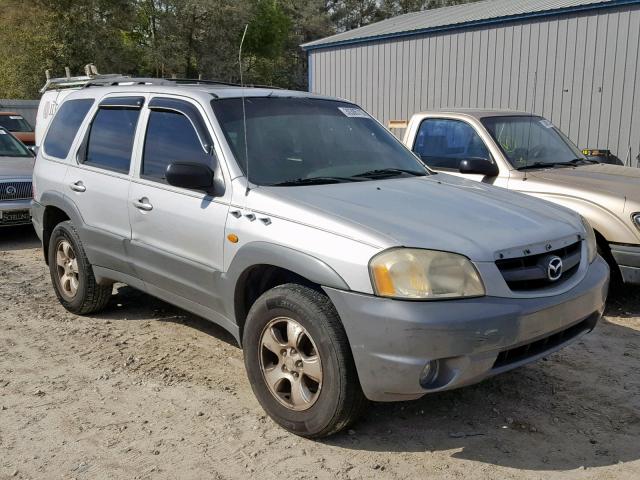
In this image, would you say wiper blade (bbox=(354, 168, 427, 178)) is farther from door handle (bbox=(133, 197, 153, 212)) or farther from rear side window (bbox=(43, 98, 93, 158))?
rear side window (bbox=(43, 98, 93, 158))

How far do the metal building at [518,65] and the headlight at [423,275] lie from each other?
8.65m

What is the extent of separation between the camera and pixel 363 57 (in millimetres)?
16547

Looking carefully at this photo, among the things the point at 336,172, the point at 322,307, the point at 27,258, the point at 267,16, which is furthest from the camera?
the point at 267,16

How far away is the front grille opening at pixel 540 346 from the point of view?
317 centimetres

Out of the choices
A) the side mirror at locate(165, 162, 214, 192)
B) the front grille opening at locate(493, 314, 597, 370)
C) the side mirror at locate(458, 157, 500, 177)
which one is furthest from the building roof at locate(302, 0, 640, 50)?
the side mirror at locate(165, 162, 214, 192)

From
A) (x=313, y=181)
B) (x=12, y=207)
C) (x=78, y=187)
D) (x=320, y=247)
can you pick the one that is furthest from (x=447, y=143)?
(x=12, y=207)

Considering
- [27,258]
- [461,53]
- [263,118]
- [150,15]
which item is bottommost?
[27,258]

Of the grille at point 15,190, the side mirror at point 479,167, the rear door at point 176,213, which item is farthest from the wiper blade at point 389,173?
the grille at point 15,190

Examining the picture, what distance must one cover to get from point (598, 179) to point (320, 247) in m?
3.73

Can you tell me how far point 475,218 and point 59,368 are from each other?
2933 millimetres

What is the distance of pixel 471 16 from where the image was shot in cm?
1440

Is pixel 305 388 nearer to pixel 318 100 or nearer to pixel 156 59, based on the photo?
pixel 318 100

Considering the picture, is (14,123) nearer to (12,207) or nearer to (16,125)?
(16,125)

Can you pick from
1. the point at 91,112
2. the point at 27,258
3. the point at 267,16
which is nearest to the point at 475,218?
the point at 91,112
